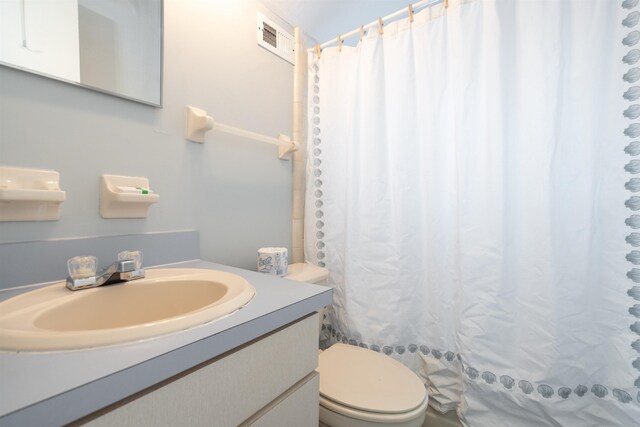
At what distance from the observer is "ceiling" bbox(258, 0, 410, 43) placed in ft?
4.27

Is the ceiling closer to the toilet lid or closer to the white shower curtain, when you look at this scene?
the white shower curtain

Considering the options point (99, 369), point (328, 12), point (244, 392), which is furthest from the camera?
point (328, 12)

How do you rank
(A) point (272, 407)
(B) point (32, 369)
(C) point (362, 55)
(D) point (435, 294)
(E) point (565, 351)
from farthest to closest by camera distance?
(C) point (362, 55), (D) point (435, 294), (E) point (565, 351), (A) point (272, 407), (B) point (32, 369)

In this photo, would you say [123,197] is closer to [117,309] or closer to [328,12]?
[117,309]

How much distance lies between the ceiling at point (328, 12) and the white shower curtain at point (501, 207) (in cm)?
29

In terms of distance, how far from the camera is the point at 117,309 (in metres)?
0.65

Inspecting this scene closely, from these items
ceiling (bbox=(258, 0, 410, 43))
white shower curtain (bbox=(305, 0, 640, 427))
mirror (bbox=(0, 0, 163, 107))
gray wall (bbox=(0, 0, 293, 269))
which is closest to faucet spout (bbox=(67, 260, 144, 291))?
gray wall (bbox=(0, 0, 293, 269))

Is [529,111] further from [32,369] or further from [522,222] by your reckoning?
[32,369]

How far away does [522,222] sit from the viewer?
0.93m

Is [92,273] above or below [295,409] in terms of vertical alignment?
above

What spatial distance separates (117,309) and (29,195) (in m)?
0.32

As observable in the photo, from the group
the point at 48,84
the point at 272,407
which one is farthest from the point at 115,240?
the point at 272,407

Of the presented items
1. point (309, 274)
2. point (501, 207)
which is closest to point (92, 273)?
point (309, 274)

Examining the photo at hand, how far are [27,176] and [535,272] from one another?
145 centimetres
